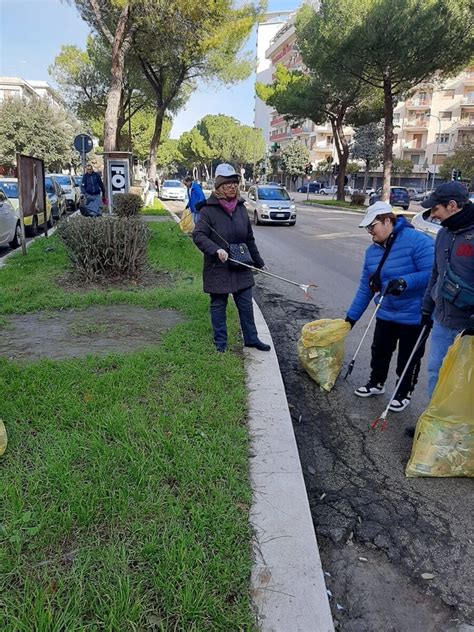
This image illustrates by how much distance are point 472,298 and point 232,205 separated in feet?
7.22

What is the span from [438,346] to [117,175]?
37.0ft

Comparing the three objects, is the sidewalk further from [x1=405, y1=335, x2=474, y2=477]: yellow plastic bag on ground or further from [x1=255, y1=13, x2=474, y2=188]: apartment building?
[x1=255, y1=13, x2=474, y2=188]: apartment building

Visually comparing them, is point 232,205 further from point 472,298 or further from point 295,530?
point 295,530

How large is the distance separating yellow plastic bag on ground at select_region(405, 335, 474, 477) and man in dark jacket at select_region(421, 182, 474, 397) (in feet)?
0.67

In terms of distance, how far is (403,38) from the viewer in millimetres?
22234

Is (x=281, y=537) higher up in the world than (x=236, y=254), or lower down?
lower down

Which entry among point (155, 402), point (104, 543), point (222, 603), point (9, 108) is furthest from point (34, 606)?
point (9, 108)

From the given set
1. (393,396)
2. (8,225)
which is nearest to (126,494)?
(393,396)

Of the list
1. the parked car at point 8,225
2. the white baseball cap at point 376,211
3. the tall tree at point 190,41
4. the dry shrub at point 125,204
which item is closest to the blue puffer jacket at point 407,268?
the white baseball cap at point 376,211

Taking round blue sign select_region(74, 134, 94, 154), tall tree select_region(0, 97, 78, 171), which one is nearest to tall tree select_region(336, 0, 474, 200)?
round blue sign select_region(74, 134, 94, 154)

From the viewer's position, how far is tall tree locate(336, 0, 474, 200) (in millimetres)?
21828

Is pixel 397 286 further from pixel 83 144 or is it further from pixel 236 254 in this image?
pixel 83 144

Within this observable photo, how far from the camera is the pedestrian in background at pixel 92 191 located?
14.5 metres

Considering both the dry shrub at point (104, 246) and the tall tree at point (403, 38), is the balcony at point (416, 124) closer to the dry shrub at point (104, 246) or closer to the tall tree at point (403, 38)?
the tall tree at point (403, 38)
